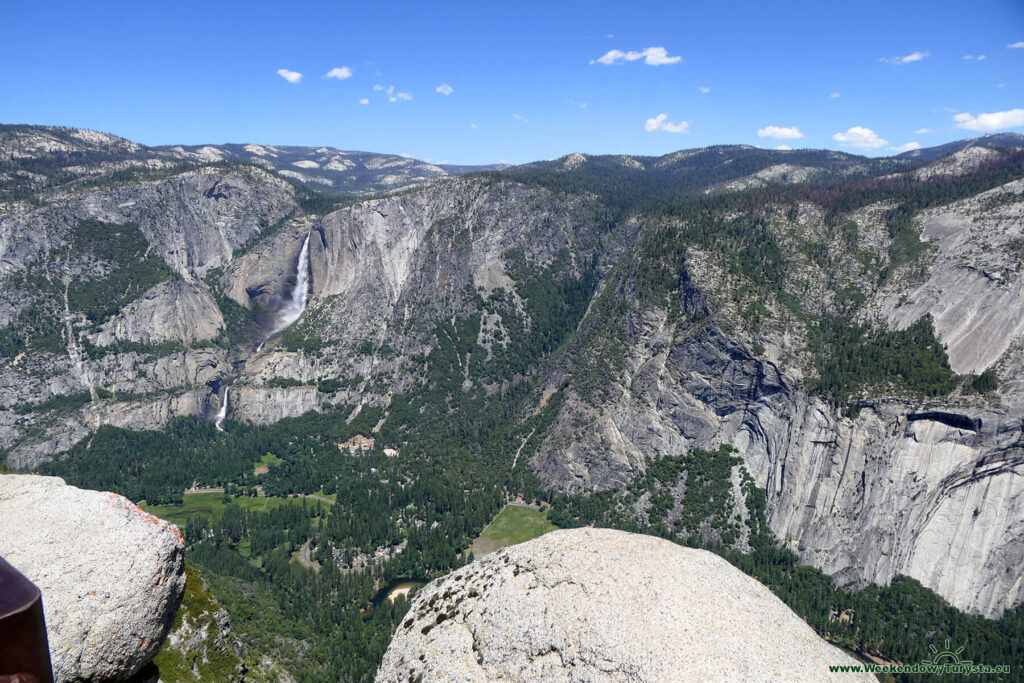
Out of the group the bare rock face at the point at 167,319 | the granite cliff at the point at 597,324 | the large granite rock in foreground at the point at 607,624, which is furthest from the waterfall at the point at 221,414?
the large granite rock in foreground at the point at 607,624

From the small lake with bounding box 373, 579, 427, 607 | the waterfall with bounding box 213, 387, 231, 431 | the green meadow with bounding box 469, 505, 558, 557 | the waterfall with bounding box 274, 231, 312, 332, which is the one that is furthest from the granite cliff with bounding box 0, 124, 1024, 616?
the small lake with bounding box 373, 579, 427, 607

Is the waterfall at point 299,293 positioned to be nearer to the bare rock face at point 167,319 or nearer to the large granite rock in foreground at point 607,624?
the bare rock face at point 167,319

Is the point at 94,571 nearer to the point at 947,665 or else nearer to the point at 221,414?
the point at 947,665

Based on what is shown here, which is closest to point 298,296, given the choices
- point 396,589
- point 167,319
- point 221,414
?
point 167,319

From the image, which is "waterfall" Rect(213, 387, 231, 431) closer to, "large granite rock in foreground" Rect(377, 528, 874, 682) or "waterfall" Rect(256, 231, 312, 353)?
"waterfall" Rect(256, 231, 312, 353)

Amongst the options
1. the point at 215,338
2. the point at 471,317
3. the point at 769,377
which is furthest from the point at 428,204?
the point at 769,377

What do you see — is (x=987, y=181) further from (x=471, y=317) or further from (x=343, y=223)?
(x=343, y=223)
